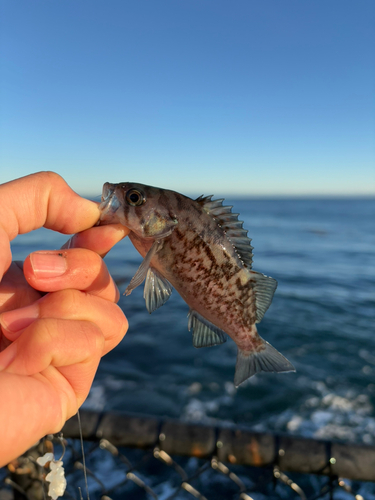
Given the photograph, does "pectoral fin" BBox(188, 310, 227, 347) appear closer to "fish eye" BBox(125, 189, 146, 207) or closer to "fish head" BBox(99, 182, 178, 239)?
"fish head" BBox(99, 182, 178, 239)

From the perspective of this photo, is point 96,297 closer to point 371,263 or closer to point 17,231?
point 17,231

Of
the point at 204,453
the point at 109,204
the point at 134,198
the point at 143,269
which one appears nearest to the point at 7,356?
the point at 143,269

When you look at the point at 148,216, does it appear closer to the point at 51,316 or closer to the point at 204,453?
the point at 51,316

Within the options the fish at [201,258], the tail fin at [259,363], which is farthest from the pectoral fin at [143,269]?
the tail fin at [259,363]

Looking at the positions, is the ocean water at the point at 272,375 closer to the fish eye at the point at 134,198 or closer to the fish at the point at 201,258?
the fish at the point at 201,258

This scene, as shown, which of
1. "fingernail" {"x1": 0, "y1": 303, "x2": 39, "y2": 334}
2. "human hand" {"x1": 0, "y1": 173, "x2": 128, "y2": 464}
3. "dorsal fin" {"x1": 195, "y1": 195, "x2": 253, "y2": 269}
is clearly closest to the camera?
"human hand" {"x1": 0, "y1": 173, "x2": 128, "y2": 464}

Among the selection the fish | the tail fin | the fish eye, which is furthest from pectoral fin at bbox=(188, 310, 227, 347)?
the fish eye
